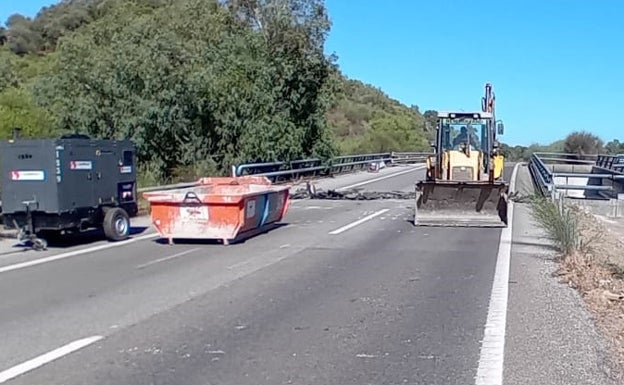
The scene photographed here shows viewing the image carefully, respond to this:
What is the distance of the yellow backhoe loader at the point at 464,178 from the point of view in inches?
741

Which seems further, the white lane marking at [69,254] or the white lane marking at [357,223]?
the white lane marking at [357,223]

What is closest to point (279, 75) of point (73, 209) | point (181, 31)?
point (181, 31)

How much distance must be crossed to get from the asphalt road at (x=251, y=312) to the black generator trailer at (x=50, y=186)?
0.58 metres

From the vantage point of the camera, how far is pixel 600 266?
1215 centimetres

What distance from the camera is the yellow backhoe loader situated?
1883 centimetres

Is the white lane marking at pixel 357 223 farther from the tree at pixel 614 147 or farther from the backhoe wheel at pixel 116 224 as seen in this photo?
the tree at pixel 614 147

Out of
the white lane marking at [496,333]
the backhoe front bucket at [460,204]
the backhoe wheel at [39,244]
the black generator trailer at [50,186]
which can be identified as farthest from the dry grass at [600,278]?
the backhoe wheel at [39,244]

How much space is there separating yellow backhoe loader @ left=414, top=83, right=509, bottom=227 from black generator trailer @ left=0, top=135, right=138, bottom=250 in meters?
7.53

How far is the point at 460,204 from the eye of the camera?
19172mm

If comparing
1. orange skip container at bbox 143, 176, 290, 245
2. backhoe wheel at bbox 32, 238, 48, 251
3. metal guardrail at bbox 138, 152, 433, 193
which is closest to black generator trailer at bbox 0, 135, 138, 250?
backhoe wheel at bbox 32, 238, 48, 251

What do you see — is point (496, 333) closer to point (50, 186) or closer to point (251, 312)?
point (251, 312)

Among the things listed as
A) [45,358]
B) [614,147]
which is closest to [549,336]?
[45,358]

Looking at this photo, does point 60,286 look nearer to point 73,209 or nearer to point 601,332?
point 73,209

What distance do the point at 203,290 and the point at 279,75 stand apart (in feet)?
91.7
